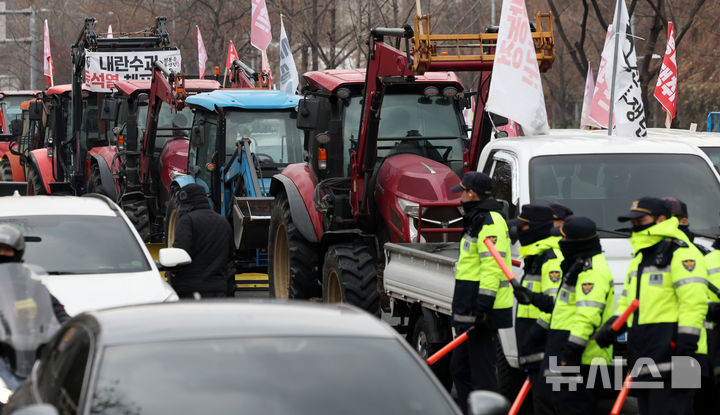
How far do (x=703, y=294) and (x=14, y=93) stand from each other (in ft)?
114

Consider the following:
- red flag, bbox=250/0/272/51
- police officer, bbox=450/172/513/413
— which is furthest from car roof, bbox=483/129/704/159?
red flag, bbox=250/0/272/51

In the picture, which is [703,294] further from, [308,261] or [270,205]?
[270,205]

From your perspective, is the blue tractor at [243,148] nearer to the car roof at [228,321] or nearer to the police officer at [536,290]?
the police officer at [536,290]

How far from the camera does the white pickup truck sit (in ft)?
31.7

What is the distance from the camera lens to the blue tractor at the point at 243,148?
15.6 m

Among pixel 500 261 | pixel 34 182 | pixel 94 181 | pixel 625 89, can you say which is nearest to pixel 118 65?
pixel 94 181

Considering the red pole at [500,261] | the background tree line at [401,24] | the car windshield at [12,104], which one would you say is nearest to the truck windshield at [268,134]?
the red pole at [500,261]

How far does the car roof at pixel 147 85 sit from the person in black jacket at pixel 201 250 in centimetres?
848

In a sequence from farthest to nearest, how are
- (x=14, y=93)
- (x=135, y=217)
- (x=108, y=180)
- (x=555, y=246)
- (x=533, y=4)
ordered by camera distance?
1. (x=533, y=4)
2. (x=14, y=93)
3. (x=108, y=180)
4. (x=135, y=217)
5. (x=555, y=246)

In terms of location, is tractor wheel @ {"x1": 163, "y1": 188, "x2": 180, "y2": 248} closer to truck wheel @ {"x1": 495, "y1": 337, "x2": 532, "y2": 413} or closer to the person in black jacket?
the person in black jacket

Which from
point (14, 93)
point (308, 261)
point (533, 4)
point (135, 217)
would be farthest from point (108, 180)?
point (533, 4)

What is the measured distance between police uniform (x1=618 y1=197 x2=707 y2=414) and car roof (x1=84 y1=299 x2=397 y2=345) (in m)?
2.35

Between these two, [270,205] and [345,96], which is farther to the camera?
[270,205]

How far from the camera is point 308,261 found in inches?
504
